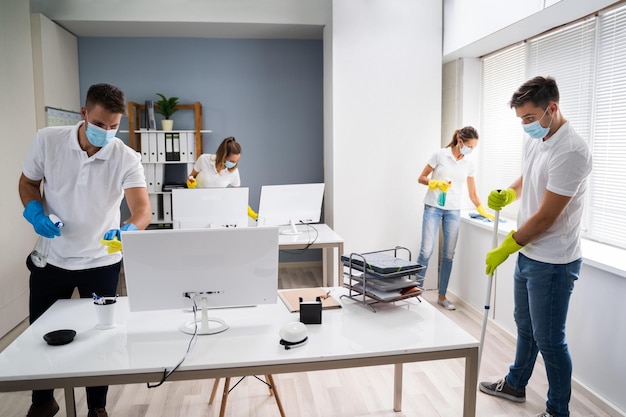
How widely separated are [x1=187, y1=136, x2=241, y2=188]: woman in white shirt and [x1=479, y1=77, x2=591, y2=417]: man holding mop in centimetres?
248

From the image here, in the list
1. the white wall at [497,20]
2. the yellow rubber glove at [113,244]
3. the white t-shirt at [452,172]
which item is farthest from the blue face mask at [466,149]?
the yellow rubber glove at [113,244]

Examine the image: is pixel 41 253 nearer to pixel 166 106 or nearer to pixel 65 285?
pixel 65 285

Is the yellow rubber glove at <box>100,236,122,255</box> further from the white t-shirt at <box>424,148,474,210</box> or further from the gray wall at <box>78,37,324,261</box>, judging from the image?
the gray wall at <box>78,37,324,261</box>

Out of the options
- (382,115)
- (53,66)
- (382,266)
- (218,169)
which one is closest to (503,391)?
(382,266)

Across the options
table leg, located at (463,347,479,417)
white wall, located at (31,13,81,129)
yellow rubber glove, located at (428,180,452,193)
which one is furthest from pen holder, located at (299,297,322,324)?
white wall, located at (31,13,81,129)

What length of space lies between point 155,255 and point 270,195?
1.85m

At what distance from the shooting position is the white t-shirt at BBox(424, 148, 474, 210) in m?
4.20

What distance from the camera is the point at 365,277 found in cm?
221

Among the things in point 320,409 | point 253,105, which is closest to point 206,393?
point 320,409

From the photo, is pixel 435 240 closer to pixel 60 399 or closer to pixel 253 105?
pixel 253 105

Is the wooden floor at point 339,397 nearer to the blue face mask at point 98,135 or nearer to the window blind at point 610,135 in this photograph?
the window blind at point 610,135

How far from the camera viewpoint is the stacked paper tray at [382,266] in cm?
219

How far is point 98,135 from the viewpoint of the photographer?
2264 mm

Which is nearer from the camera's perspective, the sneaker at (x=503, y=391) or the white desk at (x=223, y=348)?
the white desk at (x=223, y=348)
